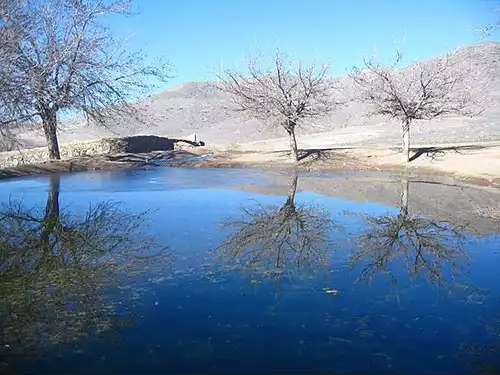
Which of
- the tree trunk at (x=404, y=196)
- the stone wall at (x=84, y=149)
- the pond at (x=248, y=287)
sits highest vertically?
the stone wall at (x=84, y=149)

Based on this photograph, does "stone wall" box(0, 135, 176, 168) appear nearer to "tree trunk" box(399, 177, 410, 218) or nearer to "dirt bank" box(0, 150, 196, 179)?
"dirt bank" box(0, 150, 196, 179)

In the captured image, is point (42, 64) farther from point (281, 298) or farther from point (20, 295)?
point (281, 298)

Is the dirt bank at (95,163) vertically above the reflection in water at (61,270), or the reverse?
the dirt bank at (95,163)

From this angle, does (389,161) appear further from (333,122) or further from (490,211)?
Answer: (333,122)

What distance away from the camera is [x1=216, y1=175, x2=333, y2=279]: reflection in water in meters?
8.11

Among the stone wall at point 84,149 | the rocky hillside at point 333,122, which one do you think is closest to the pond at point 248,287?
the rocky hillside at point 333,122

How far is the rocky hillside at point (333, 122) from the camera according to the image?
108ft

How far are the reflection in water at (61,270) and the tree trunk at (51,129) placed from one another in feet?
34.5

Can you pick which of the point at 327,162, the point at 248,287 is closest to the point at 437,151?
the point at 327,162

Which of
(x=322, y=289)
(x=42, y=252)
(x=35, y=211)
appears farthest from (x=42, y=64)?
(x=322, y=289)

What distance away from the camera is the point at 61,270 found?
770 centimetres

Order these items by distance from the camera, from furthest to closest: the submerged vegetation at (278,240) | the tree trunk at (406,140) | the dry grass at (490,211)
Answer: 1. the tree trunk at (406,140)
2. the dry grass at (490,211)
3. the submerged vegetation at (278,240)

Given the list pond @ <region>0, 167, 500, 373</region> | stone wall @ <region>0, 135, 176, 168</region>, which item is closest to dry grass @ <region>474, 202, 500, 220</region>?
pond @ <region>0, 167, 500, 373</region>

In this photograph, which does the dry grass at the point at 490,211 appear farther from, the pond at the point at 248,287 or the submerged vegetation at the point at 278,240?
the submerged vegetation at the point at 278,240
